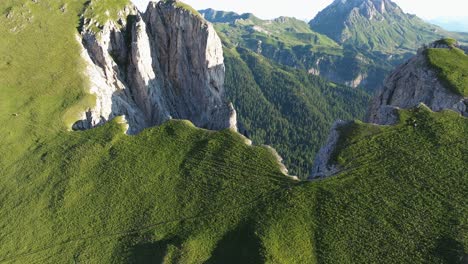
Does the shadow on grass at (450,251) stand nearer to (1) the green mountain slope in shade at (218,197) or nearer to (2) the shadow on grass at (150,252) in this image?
(1) the green mountain slope in shade at (218,197)

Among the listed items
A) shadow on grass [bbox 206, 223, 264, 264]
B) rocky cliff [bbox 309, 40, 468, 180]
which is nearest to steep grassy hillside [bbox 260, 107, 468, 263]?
shadow on grass [bbox 206, 223, 264, 264]

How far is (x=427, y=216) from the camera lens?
126 feet

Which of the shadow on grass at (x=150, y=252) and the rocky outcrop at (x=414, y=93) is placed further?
the rocky outcrop at (x=414, y=93)

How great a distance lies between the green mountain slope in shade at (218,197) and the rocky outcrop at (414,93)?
24.5 feet

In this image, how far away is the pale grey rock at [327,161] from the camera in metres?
46.2

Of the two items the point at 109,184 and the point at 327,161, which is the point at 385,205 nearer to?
the point at 327,161

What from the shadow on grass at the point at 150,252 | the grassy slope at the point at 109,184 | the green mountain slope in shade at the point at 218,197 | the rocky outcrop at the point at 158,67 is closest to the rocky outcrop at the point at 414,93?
the green mountain slope in shade at the point at 218,197

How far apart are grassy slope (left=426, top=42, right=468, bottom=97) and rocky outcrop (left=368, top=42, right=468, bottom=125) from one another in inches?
36.3

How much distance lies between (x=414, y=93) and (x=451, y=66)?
810 cm

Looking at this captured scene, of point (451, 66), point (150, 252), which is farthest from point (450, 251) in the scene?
point (451, 66)

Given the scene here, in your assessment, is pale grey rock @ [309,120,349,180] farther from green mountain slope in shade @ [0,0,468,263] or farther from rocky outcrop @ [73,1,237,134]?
rocky outcrop @ [73,1,237,134]

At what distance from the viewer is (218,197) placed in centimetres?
4459

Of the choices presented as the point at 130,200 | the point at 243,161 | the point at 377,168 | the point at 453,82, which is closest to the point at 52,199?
the point at 130,200

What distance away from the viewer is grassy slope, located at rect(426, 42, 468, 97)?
5978cm
